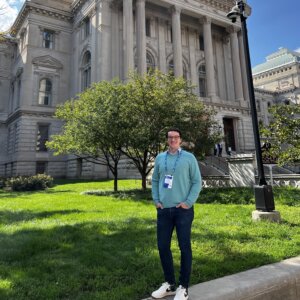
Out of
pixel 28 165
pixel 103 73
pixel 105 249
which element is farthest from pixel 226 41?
pixel 105 249

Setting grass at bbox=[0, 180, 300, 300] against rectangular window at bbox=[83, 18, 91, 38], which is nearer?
grass at bbox=[0, 180, 300, 300]

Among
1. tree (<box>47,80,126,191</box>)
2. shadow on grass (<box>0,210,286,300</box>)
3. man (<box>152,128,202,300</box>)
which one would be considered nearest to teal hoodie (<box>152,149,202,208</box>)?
man (<box>152,128,202,300</box>)

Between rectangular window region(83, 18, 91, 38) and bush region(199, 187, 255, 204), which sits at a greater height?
rectangular window region(83, 18, 91, 38)

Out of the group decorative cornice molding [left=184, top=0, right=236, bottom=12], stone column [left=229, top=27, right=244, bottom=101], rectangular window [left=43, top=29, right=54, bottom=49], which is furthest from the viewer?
stone column [left=229, top=27, right=244, bottom=101]

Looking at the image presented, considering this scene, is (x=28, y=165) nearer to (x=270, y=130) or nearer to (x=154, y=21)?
(x=154, y=21)

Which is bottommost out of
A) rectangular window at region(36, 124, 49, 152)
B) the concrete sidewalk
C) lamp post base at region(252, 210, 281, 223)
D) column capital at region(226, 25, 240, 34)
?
the concrete sidewalk

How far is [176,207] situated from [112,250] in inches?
103

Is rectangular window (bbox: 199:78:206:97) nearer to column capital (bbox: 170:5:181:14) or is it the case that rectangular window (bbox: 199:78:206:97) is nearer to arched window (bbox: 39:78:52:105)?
column capital (bbox: 170:5:181:14)

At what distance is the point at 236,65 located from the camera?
4350cm

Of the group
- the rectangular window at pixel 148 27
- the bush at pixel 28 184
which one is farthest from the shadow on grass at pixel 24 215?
the rectangular window at pixel 148 27

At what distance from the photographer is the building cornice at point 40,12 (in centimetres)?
3900

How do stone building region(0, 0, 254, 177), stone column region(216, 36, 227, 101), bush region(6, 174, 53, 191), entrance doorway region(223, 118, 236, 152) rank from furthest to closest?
stone column region(216, 36, 227, 101) < entrance doorway region(223, 118, 236, 152) < stone building region(0, 0, 254, 177) < bush region(6, 174, 53, 191)

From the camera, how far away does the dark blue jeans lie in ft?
12.4

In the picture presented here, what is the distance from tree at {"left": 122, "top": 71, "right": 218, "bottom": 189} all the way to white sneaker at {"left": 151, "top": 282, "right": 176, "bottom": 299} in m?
11.6
